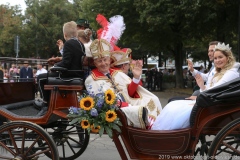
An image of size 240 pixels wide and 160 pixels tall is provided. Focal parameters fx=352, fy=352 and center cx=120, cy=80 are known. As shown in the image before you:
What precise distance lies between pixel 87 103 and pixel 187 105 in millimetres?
1168

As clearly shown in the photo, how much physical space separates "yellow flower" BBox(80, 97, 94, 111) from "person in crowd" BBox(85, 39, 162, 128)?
413mm

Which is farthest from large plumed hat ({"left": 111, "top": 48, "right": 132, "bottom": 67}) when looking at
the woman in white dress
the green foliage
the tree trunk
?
the tree trunk

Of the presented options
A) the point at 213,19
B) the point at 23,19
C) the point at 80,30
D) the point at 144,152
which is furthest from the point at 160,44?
the point at 23,19

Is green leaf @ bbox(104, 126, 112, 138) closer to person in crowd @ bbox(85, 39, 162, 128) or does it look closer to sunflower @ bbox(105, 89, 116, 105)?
sunflower @ bbox(105, 89, 116, 105)

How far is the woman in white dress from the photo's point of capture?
3.99 metres

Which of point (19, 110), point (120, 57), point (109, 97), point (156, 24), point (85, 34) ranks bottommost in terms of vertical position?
point (19, 110)

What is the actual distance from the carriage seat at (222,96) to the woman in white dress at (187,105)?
0.33 meters

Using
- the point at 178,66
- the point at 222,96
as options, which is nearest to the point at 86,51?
the point at 222,96

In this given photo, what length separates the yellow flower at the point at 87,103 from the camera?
3908 millimetres

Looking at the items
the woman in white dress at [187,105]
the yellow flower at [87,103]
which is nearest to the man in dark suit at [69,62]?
the yellow flower at [87,103]

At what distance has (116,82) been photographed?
463 centimetres

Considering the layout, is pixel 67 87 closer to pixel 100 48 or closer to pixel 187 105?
pixel 100 48

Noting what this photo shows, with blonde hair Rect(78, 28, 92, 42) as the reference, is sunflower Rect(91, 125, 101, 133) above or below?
below

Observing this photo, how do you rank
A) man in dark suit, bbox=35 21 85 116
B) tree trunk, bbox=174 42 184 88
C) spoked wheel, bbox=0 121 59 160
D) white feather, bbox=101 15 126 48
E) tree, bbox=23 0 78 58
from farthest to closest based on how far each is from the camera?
tree, bbox=23 0 78 58
tree trunk, bbox=174 42 184 88
white feather, bbox=101 15 126 48
man in dark suit, bbox=35 21 85 116
spoked wheel, bbox=0 121 59 160
